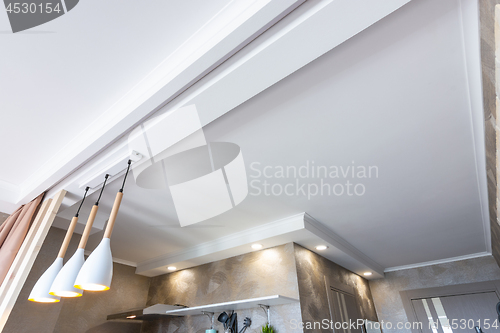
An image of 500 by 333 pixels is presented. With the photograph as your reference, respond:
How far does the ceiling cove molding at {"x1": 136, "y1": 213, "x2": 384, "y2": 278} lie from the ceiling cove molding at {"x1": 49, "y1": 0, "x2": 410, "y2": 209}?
146 cm

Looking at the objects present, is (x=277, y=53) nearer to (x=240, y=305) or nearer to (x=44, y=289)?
(x=44, y=289)

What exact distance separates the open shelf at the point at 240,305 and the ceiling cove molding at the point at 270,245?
1.65ft

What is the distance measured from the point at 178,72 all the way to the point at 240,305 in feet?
6.96

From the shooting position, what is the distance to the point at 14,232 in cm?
174

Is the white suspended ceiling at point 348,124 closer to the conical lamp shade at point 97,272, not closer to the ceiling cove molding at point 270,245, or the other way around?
the ceiling cove molding at point 270,245

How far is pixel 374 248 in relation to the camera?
3.24m

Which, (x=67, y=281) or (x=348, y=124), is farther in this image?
(x=348, y=124)

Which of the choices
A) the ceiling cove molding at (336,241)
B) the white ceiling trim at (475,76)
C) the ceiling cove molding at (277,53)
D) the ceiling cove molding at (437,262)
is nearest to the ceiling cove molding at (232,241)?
the ceiling cove molding at (336,241)

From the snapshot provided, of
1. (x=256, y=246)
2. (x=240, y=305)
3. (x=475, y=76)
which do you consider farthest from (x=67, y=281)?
(x=475, y=76)

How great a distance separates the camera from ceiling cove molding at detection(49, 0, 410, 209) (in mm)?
922

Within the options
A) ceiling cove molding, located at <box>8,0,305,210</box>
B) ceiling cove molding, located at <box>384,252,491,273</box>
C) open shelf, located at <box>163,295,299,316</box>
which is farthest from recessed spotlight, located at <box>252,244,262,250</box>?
ceiling cove molding, located at <box>384,252,491,273</box>

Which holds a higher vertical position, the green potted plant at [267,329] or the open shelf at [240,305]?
the open shelf at [240,305]

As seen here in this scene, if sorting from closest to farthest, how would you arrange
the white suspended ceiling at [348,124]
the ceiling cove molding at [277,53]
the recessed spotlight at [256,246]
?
the ceiling cove molding at [277,53], the white suspended ceiling at [348,124], the recessed spotlight at [256,246]

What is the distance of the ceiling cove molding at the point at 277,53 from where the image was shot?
3.03ft
